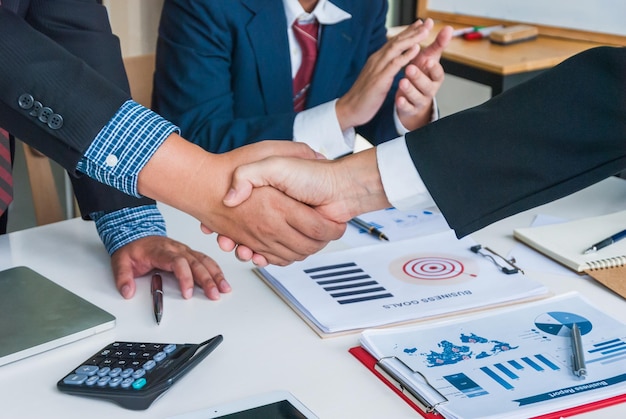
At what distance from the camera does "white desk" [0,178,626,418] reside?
867 millimetres

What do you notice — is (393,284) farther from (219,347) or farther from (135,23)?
(135,23)

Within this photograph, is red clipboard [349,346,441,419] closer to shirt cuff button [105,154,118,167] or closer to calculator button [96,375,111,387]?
calculator button [96,375,111,387]

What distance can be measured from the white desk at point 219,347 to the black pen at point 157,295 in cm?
1

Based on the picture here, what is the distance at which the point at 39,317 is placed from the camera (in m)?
1.05

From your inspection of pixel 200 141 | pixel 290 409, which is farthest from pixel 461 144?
pixel 200 141

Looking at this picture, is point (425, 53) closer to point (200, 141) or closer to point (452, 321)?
point (200, 141)

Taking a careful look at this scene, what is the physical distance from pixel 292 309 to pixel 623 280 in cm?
48

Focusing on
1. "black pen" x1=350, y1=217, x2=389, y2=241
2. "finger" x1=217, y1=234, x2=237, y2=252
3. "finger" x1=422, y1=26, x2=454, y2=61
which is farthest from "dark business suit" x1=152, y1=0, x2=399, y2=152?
"finger" x1=217, y1=234, x2=237, y2=252

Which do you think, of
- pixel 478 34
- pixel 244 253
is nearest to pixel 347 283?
pixel 244 253

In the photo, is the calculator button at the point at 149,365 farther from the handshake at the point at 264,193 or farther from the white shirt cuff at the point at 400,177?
the white shirt cuff at the point at 400,177

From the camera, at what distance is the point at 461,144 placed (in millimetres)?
1129

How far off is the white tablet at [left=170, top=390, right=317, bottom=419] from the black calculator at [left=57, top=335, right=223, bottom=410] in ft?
0.21

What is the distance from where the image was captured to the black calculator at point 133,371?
2.83ft

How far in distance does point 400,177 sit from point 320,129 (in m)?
0.63
